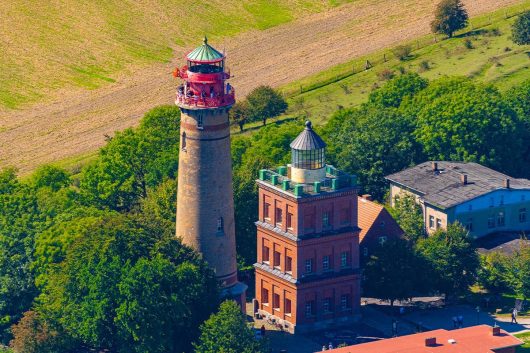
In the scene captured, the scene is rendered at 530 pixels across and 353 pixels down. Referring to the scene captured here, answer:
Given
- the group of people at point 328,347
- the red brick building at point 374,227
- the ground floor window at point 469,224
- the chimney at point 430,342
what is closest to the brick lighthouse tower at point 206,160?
the group of people at point 328,347

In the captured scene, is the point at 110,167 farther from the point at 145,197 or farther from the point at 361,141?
the point at 361,141

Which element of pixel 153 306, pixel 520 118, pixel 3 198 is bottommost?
pixel 153 306

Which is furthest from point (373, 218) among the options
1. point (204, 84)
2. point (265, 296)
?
point (204, 84)

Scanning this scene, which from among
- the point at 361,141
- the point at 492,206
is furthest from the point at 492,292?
the point at 361,141

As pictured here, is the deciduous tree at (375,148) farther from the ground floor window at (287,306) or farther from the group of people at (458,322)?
the group of people at (458,322)

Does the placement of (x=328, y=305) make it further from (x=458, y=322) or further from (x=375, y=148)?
(x=375, y=148)

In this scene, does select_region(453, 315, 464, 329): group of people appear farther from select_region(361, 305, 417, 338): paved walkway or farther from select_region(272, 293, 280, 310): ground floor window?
select_region(272, 293, 280, 310): ground floor window
